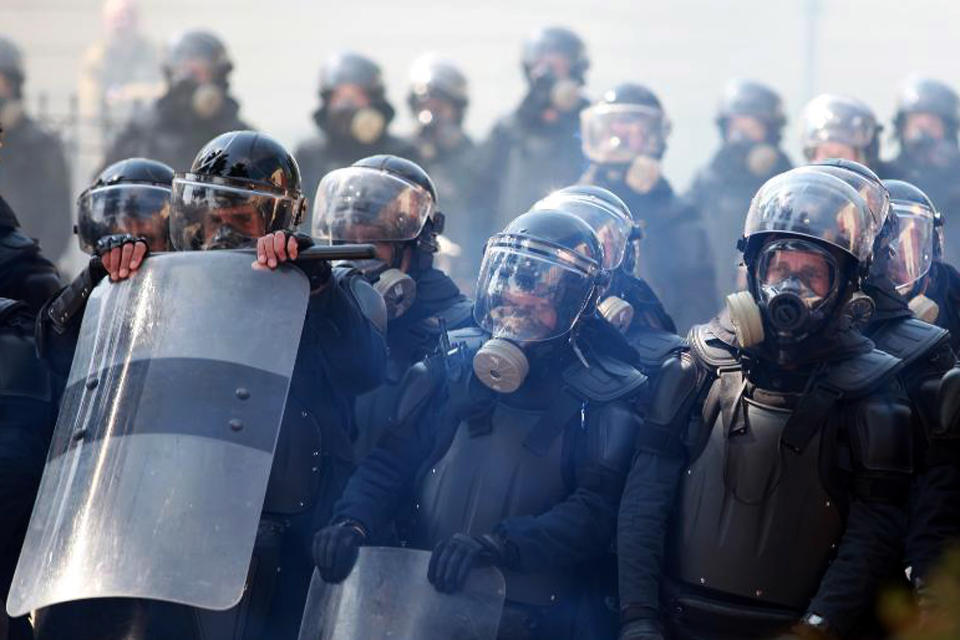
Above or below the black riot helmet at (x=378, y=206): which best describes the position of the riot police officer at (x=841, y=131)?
Answer: above

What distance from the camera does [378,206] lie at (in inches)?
270

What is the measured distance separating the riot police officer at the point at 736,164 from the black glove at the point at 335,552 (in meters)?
7.28

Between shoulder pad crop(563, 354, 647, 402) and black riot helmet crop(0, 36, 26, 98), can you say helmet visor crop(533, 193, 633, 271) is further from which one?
black riot helmet crop(0, 36, 26, 98)

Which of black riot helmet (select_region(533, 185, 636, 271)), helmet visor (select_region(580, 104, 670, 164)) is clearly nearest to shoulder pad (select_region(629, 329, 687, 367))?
black riot helmet (select_region(533, 185, 636, 271))

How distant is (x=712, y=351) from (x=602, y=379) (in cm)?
40

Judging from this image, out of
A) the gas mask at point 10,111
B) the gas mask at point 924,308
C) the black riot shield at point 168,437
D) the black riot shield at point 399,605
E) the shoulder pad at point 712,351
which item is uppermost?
the gas mask at point 924,308

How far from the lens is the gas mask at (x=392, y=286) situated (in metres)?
6.64

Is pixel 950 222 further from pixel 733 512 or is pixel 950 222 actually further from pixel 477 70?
pixel 477 70

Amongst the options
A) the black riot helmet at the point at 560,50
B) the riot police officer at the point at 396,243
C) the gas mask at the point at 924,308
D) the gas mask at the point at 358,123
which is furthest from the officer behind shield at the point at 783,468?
the gas mask at the point at 358,123

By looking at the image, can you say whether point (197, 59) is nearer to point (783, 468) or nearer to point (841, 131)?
point (841, 131)

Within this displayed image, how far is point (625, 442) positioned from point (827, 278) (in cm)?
71

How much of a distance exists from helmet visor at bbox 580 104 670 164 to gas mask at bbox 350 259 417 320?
12.6 feet

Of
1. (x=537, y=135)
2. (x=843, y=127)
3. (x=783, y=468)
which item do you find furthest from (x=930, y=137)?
(x=783, y=468)

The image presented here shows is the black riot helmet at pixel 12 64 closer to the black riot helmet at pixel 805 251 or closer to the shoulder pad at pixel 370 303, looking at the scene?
the shoulder pad at pixel 370 303
